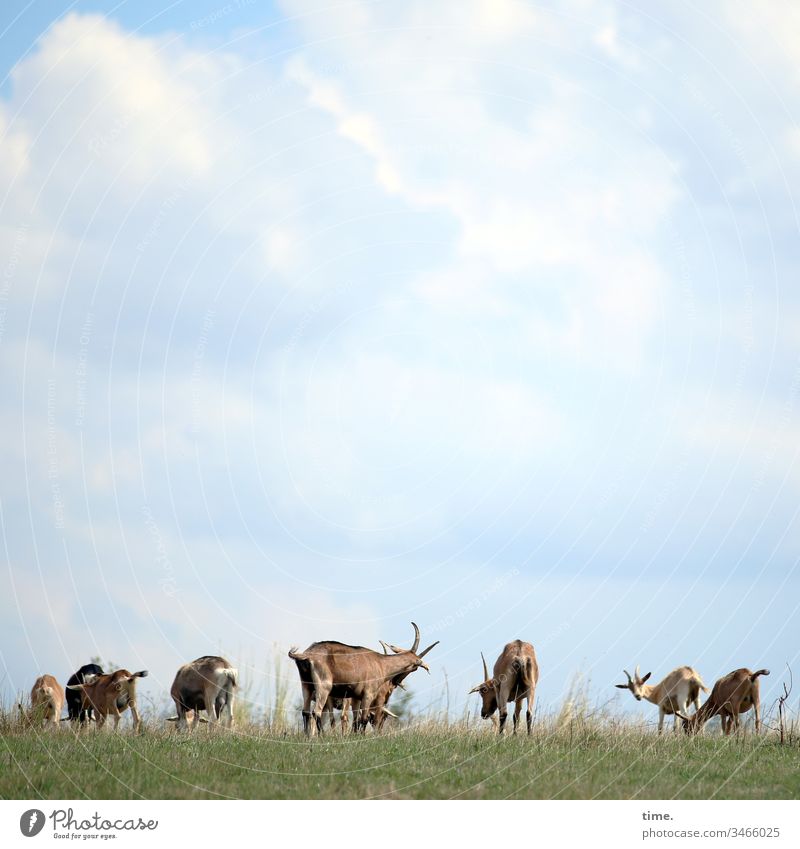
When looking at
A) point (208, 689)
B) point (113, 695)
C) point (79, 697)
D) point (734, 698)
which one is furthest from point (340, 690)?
point (734, 698)

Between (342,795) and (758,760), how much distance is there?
253 inches

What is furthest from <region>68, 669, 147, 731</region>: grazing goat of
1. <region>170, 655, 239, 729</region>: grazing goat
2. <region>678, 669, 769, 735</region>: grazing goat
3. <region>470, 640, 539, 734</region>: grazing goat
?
<region>678, 669, 769, 735</region>: grazing goat

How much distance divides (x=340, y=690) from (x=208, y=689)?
235 centimetres

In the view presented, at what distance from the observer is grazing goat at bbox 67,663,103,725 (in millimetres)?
19628

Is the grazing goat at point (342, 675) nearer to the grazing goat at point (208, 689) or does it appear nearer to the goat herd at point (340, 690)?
the goat herd at point (340, 690)

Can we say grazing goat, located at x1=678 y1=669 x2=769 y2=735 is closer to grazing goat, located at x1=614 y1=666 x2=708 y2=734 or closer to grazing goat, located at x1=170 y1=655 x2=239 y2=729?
grazing goat, located at x1=614 y1=666 x2=708 y2=734

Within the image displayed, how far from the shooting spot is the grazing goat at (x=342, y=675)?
1806 cm

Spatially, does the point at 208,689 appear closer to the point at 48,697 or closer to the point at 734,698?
the point at 48,697

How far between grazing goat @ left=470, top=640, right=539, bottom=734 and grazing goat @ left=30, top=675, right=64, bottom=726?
7.74 m

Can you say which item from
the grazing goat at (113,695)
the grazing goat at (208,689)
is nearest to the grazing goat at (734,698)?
the grazing goat at (208,689)

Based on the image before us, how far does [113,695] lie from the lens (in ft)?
63.0

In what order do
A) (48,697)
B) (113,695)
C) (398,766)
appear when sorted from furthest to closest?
1. (48,697)
2. (113,695)
3. (398,766)
